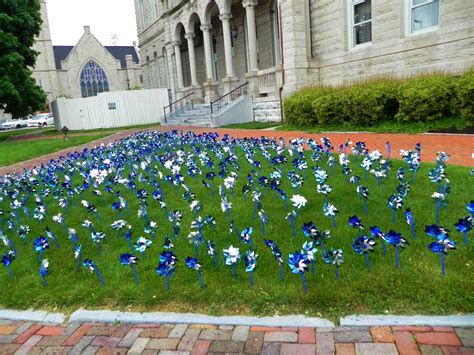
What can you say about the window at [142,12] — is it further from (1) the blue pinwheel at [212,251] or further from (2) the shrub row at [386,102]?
(1) the blue pinwheel at [212,251]

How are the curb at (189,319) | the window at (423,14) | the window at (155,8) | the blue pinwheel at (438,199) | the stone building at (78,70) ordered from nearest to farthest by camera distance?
the curb at (189,319)
the blue pinwheel at (438,199)
the window at (423,14)
the window at (155,8)
the stone building at (78,70)

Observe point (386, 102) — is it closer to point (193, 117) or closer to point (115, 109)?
point (193, 117)

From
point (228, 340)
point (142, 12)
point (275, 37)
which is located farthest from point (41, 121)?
point (228, 340)

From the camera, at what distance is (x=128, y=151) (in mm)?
9781

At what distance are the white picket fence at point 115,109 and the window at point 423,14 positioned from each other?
18905 mm

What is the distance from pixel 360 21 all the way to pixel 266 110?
541 centimetres

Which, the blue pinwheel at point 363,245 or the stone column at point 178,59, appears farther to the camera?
the stone column at point 178,59

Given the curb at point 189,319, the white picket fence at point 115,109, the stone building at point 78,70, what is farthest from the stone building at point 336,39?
the stone building at point 78,70

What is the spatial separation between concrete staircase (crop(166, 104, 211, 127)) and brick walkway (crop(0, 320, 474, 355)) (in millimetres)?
15965

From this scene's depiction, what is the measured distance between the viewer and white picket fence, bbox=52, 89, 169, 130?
27.2 m

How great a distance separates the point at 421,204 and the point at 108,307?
3.54 m

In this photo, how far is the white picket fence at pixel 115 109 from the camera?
2720 cm

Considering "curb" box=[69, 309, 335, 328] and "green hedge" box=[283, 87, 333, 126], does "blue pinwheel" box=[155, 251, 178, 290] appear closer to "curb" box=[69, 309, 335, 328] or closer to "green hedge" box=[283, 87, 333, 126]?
"curb" box=[69, 309, 335, 328]

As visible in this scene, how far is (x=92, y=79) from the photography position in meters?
63.4
